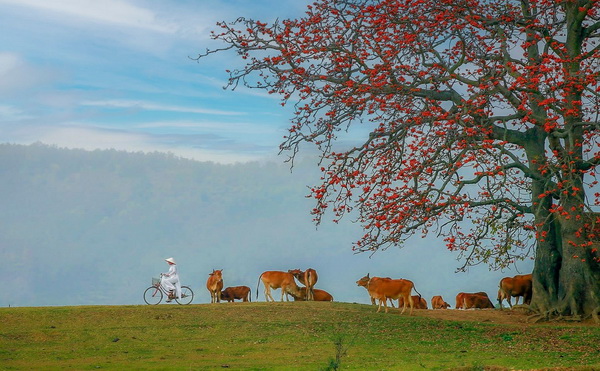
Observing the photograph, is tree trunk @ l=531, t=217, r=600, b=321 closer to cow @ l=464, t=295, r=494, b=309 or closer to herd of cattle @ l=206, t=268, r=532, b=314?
herd of cattle @ l=206, t=268, r=532, b=314

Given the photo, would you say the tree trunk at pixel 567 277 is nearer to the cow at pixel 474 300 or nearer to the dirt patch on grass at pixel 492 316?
the dirt patch on grass at pixel 492 316

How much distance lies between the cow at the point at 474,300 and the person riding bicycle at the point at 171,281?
9.98 m

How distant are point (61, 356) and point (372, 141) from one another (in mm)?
9836

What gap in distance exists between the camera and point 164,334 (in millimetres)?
18844

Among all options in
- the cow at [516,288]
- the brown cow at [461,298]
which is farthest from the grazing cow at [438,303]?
the cow at [516,288]

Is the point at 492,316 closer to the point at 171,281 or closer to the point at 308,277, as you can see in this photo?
the point at 308,277

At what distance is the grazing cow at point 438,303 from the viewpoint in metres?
28.7

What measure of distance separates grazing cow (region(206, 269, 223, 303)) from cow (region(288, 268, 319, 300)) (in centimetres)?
228

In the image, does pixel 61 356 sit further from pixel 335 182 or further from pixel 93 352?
pixel 335 182

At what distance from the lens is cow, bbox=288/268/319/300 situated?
2483cm

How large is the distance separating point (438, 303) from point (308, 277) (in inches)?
264

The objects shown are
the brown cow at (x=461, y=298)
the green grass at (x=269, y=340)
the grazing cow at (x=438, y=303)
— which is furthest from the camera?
the grazing cow at (x=438, y=303)

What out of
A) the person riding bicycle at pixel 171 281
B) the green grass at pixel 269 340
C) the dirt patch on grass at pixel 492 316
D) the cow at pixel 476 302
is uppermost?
the person riding bicycle at pixel 171 281

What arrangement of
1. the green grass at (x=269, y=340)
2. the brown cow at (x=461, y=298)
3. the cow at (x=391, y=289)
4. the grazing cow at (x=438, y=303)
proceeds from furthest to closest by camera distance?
1. the grazing cow at (x=438, y=303)
2. the brown cow at (x=461, y=298)
3. the cow at (x=391, y=289)
4. the green grass at (x=269, y=340)
